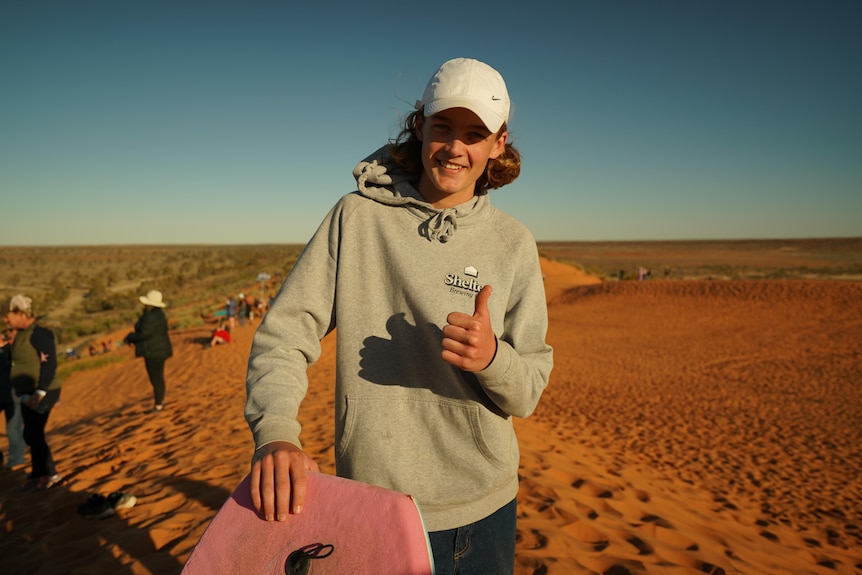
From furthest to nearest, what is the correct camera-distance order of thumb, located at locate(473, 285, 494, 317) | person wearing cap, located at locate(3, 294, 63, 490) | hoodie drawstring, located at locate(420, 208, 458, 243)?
person wearing cap, located at locate(3, 294, 63, 490), hoodie drawstring, located at locate(420, 208, 458, 243), thumb, located at locate(473, 285, 494, 317)

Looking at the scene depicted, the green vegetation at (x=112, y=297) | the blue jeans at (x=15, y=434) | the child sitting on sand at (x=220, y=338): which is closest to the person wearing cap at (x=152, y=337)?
the blue jeans at (x=15, y=434)

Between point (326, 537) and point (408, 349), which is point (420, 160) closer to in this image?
point (408, 349)

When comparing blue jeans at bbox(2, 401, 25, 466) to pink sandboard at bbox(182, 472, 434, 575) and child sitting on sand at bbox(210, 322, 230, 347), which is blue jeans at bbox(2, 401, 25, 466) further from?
child sitting on sand at bbox(210, 322, 230, 347)

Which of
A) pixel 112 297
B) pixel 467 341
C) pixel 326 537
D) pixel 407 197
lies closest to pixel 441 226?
pixel 407 197

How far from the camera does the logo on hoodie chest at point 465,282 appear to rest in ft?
4.11

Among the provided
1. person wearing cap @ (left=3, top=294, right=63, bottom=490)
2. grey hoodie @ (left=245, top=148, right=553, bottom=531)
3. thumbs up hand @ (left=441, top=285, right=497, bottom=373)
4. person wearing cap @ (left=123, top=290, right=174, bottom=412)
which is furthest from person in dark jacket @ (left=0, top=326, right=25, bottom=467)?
thumbs up hand @ (left=441, top=285, right=497, bottom=373)

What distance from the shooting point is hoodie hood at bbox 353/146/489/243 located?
129 cm

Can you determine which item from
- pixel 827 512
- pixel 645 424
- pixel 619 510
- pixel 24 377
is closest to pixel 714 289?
pixel 645 424

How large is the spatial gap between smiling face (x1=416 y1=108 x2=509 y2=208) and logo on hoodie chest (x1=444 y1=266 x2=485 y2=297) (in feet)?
0.73

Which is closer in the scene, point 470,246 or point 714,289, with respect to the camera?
point 470,246

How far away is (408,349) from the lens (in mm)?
1213

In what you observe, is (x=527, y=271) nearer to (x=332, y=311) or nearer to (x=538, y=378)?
(x=538, y=378)

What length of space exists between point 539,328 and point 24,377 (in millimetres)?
5818

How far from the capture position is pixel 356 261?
1.26m
